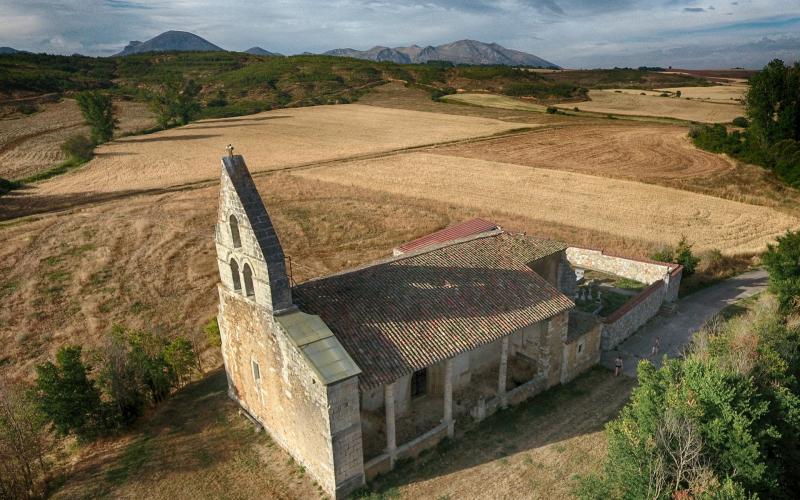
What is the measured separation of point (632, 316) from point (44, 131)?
93667mm

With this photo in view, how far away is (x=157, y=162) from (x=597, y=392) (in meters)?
62.5

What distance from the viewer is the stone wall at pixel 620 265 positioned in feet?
93.3

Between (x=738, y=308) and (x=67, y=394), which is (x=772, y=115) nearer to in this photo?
(x=738, y=308)

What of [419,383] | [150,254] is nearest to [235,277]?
[419,383]

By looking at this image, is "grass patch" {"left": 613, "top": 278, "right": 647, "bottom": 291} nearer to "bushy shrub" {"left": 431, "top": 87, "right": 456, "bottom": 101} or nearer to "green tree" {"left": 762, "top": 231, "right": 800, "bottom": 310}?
"green tree" {"left": 762, "top": 231, "right": 800, "bottom": 310}

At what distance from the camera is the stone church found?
1441cm

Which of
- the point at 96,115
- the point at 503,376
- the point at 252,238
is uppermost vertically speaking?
the point at 96,115

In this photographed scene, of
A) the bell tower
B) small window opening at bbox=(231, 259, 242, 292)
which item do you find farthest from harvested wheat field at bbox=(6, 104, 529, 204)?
the bell tower

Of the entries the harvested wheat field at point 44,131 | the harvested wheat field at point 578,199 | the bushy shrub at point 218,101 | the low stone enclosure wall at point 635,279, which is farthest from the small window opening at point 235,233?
the bushy shrub at point 218,101

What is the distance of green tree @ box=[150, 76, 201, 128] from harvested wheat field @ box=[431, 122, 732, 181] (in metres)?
56.9

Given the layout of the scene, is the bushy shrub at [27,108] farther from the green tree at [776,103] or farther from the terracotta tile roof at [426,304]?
the green tree at [776,103]

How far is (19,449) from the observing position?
15.3m

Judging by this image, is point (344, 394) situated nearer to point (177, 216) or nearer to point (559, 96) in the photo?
point (177, 216)

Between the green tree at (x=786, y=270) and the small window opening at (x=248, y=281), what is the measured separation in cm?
2414
